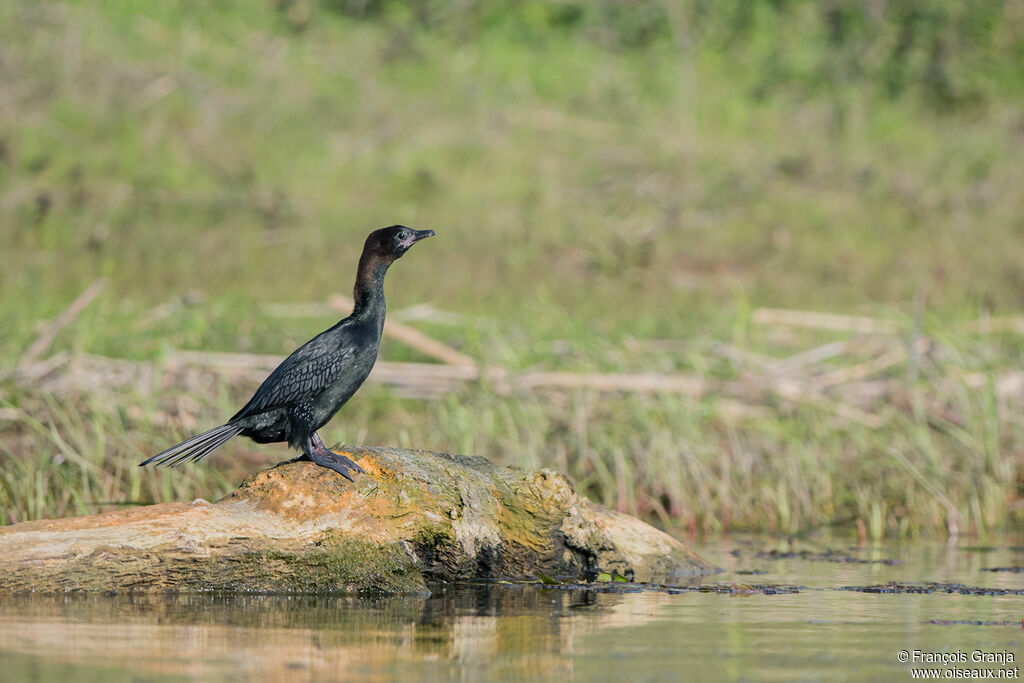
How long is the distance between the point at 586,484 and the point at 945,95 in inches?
528

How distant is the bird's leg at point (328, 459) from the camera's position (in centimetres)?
616

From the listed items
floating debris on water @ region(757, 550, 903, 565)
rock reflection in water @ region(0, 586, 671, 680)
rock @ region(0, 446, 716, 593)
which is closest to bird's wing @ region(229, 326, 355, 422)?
rock @ region(0, 446, 716, 593)

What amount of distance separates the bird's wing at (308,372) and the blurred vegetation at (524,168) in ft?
13.2

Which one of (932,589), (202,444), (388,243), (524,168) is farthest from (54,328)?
(524,168)

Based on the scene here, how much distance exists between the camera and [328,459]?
622 cm

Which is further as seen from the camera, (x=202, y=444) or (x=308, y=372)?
(x=202, y=444)

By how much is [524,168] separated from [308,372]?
42.1 feet

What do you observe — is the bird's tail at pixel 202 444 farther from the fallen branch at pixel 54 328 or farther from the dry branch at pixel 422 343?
the dry branch at pixel 422 343

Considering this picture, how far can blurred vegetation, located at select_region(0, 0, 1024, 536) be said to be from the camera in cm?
1424

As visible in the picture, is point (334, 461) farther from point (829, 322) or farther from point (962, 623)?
point (829, 322)

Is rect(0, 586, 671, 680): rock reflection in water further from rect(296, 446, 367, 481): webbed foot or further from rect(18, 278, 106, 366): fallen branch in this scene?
rect(18, 278, 106, 366): fallen branch

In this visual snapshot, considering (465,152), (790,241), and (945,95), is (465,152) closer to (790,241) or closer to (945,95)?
(790,241)

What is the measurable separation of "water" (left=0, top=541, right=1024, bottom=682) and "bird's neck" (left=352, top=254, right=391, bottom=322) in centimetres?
113

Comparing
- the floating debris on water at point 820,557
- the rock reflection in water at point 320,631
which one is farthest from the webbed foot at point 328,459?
the floating debris on water at point 820,557
